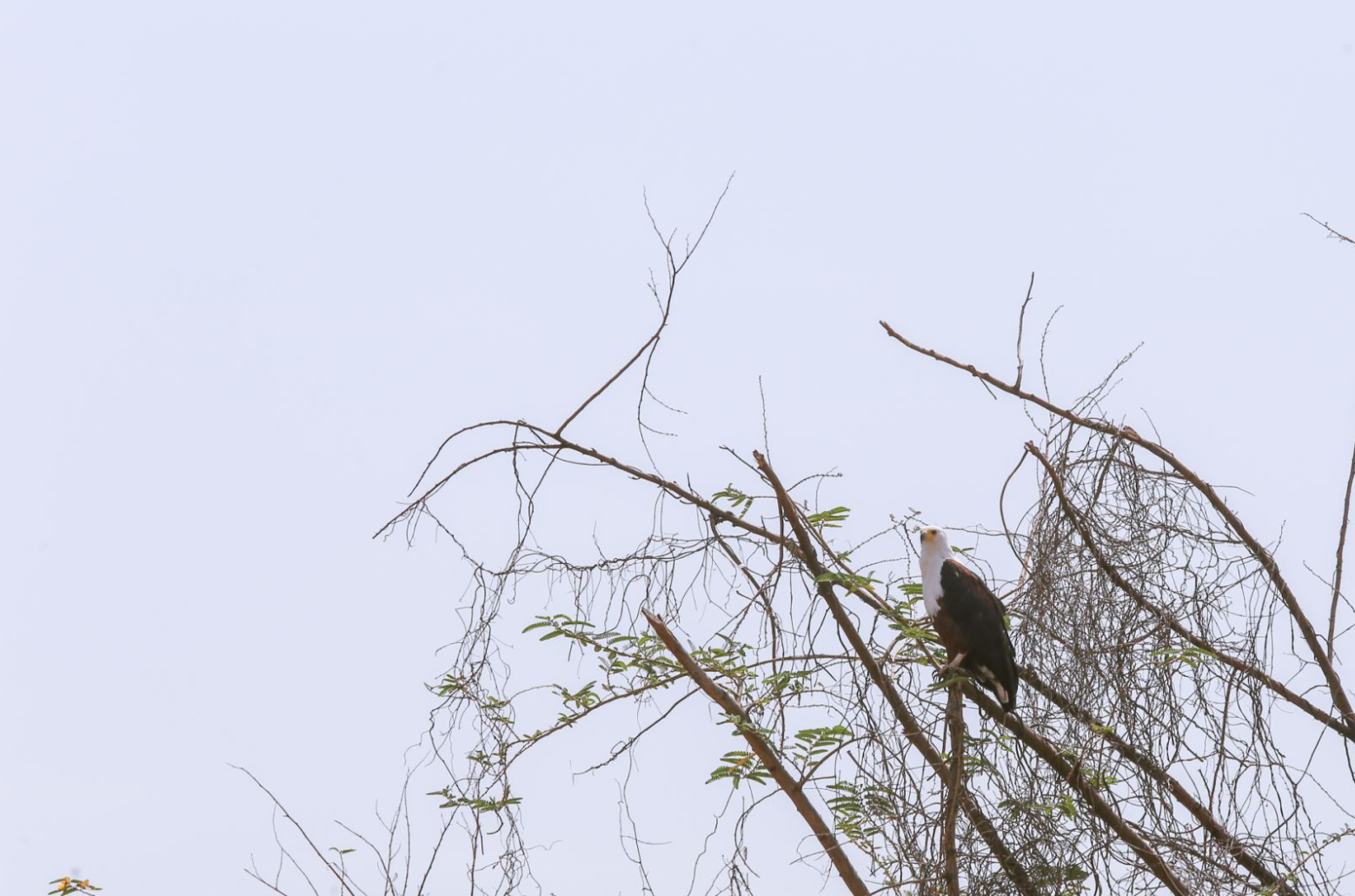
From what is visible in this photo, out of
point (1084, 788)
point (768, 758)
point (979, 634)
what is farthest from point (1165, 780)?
point (768, 758)

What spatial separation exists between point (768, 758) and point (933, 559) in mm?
768

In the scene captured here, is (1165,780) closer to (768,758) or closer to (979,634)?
(979,634)

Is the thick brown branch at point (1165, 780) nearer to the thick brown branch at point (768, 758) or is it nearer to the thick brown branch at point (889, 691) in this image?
the thick brown branch at point (889, 691)

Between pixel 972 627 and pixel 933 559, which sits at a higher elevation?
pixel 933 559

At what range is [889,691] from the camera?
3250mm

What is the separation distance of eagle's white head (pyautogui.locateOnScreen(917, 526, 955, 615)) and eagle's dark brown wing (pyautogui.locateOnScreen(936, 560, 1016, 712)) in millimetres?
30

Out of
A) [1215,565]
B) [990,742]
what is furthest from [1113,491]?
[990,742]

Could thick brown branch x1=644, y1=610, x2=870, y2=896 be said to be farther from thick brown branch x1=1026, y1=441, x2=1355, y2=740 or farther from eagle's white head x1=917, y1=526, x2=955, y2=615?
thick brown branch x1=1026, y1=441, x2=1355, y2=740

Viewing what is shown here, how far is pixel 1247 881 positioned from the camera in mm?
3441

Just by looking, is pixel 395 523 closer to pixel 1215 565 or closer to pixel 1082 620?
pixel 1082 620

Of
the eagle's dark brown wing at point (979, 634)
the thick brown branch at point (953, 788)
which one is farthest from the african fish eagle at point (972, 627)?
the thick brown branch at point (953, 788)

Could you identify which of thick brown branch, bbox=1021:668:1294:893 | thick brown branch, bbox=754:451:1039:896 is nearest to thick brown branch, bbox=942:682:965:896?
thick brown branch, bbox=754:451:1039:896

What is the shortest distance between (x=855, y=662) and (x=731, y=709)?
0.39 m

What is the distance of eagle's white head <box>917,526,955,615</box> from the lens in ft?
12.2
